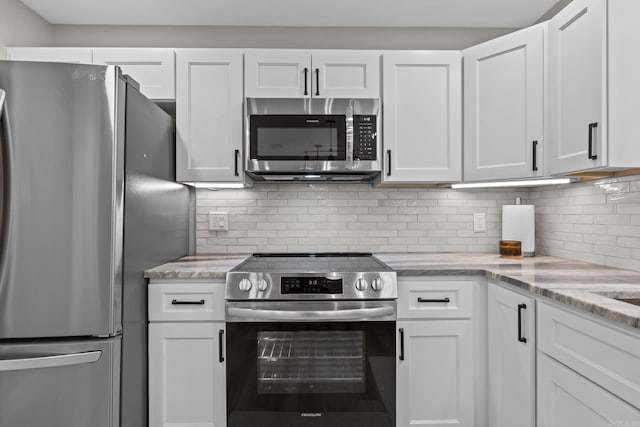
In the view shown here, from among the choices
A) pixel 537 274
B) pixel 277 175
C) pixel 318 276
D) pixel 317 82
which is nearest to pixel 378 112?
pixel 317 82

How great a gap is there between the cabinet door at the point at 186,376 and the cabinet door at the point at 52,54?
163 centimetres

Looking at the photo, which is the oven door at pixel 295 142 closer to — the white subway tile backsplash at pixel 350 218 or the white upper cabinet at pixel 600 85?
the white subway tile backsplash at pixel 350 218

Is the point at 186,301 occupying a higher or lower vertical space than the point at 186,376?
higher

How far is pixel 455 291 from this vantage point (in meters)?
2.02

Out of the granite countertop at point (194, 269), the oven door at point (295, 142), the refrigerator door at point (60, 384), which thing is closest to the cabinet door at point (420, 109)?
the oven door at point (295, 142)

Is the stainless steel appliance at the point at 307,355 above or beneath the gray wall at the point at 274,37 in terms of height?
beneath

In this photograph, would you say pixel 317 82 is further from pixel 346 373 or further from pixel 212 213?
pixel 346 373

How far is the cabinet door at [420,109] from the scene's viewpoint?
2385 mm

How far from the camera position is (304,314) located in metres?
1.93

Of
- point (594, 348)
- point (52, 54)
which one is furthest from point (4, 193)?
point (594, 348)

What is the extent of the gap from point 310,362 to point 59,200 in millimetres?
1312

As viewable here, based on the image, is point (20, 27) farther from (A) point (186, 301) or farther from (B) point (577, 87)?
(B) point (577, 87)

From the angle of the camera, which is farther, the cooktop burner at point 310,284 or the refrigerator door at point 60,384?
the cooktop burner at point 310,284

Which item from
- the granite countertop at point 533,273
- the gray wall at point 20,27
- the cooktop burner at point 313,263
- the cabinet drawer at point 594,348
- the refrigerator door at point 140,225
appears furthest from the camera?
the gray wall at point 20,27
